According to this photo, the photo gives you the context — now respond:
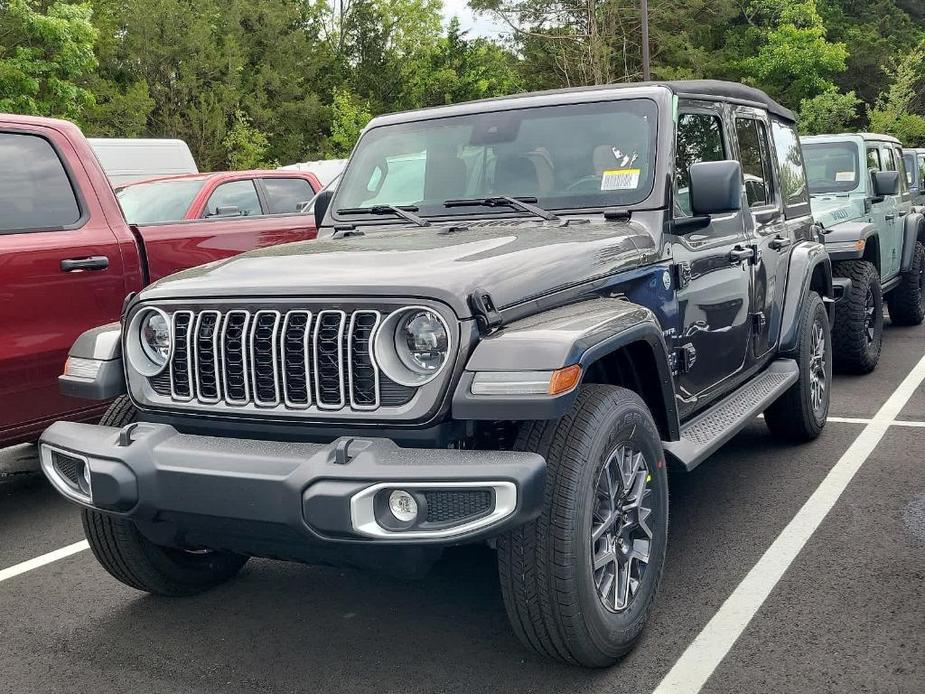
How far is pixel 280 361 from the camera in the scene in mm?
3102

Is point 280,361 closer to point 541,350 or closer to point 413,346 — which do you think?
point 413,346

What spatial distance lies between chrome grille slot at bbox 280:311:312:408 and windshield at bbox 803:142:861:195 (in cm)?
763

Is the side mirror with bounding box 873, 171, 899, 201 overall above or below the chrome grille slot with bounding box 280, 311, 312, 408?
below

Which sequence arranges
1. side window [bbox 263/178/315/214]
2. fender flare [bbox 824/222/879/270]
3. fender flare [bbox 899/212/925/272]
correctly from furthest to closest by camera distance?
fender flare [bbox 899/212/925/272] → side window [bbox 263/178/315/214] → fender flare [bbox 824/222/879/270]

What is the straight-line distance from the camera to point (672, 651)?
3.42 meters

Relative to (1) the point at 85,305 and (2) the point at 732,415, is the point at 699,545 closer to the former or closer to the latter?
(2) the point at 732,415

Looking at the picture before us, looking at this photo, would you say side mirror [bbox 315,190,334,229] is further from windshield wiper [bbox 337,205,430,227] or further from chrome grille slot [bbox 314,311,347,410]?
chrome grille slot [bbox 314,311,347,410]

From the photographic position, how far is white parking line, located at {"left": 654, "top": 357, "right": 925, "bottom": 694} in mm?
3264

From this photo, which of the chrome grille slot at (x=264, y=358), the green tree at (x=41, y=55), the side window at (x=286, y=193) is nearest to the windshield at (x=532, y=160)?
the chrome grille slot at (x=264, y=358)

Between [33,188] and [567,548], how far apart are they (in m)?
3.58

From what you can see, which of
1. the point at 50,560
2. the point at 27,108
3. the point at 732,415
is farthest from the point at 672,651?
the point at 27,108

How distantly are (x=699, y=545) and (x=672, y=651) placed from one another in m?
1.06

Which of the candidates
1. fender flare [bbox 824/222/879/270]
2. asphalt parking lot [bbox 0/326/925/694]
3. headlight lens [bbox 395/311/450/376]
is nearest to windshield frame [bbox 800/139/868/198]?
fender flare [bbox 824/222/879/270]

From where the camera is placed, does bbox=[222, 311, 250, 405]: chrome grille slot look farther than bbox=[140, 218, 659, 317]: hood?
Yes
